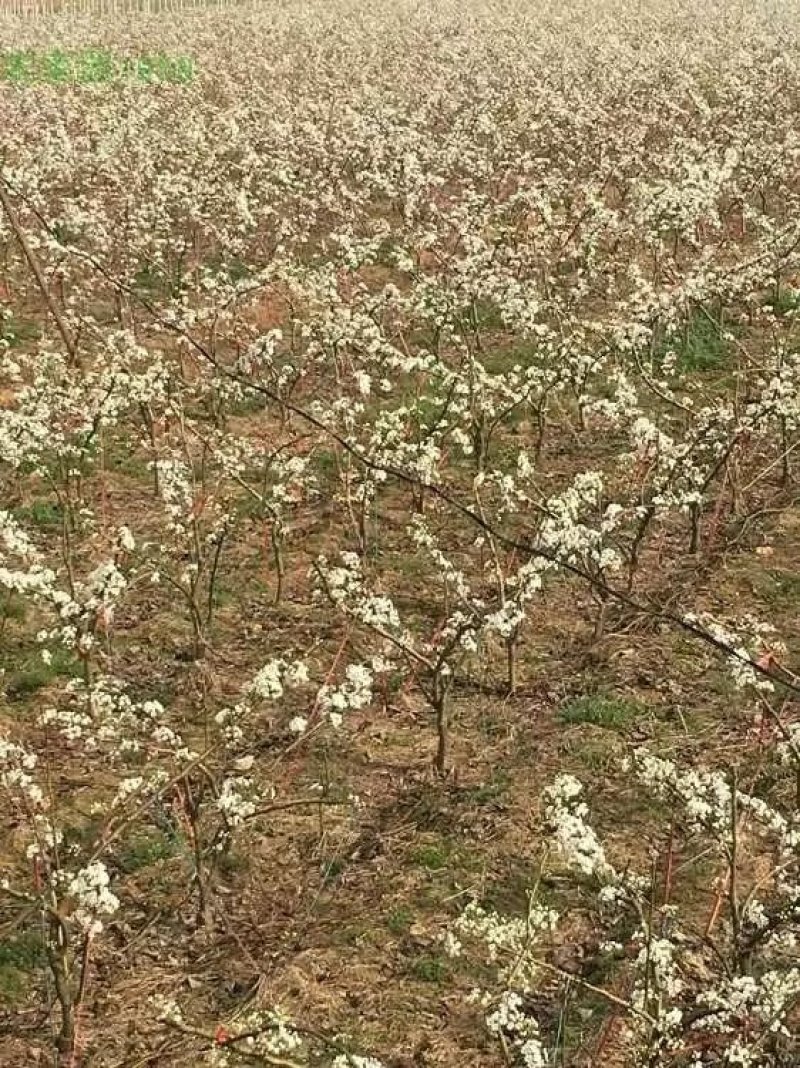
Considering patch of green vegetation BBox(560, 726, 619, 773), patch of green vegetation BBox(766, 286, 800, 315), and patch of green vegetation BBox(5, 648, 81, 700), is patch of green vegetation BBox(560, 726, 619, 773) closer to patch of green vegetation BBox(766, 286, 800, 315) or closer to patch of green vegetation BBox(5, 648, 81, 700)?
patch of green vegetation BBox(5, 648, 81, 700)

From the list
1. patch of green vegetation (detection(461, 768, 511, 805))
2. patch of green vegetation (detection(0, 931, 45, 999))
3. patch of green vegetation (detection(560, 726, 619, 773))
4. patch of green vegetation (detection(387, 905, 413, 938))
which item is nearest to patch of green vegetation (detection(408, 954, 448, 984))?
patch of green vegetation (detection(387, 905, 413, 938))

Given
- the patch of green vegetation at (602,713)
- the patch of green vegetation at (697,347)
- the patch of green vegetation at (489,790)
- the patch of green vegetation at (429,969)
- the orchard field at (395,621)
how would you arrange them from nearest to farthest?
the orchard field at (395,621) → the patch of green vegetation at (429,969) → the patch of green vegetation at (489,790) → the patch of green vegetation at (602,713) → the patch of green vegetation at (697,347)

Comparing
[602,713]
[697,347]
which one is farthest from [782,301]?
[602,713]

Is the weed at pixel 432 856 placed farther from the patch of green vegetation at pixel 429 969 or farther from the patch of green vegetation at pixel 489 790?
the patch of green vegetation at pixel 429 969

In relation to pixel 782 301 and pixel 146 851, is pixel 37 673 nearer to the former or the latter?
pixel 146 851

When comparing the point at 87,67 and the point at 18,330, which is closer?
the point at 18,330

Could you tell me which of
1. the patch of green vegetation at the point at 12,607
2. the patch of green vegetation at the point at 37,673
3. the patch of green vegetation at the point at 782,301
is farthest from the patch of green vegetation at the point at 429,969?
the patch of green vegetation at the point at 782,301
